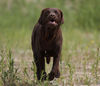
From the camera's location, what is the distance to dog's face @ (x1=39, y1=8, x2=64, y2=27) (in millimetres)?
6496

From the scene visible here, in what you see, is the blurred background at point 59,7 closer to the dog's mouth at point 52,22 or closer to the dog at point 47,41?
the dog at point 47,41

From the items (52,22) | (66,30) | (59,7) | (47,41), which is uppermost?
(52,22)

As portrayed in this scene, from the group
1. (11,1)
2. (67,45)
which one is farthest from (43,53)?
(11,1)

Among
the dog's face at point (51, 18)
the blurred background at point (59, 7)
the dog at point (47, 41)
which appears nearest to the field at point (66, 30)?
the blurred background at point (59, 7)

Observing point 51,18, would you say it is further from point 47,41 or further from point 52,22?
point 47,41

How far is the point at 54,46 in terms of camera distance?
6.89m

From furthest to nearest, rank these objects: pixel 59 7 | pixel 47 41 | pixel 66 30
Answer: pixel 59 7
pixel 66 30
pixel 47 41

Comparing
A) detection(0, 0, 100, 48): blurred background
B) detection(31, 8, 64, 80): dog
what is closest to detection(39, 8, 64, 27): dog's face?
detection(31, 8, 64, 80): dog

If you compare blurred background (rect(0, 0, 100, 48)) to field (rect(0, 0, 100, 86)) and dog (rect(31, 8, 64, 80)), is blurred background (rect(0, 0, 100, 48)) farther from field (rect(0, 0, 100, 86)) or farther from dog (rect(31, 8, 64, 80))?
dog (rect(31, 8, 64, 80))

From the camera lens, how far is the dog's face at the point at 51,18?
650 cm

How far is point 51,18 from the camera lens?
6508 millimetres

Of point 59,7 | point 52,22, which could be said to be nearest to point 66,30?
point 59,7

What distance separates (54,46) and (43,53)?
22 cm

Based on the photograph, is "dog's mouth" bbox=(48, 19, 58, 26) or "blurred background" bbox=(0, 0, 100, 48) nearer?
"dog's mouth" bbox=(48, 19, 58, 26)
